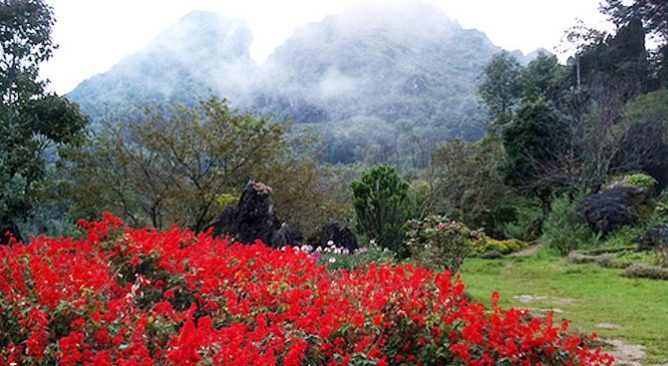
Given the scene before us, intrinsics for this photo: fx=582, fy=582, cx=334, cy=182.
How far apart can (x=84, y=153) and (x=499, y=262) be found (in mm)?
9074

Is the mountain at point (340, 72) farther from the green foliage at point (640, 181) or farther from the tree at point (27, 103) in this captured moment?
the tree at point (27, 103)

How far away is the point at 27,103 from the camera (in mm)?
10422

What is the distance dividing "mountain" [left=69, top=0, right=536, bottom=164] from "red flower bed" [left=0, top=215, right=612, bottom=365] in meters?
40.4

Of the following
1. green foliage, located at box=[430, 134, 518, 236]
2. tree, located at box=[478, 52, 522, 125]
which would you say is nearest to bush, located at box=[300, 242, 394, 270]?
green foliage, located at box=[430, 134, 518, 236]

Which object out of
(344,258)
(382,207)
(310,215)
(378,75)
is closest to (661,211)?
(382,207)

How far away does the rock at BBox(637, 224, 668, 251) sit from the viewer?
10425 millimetres

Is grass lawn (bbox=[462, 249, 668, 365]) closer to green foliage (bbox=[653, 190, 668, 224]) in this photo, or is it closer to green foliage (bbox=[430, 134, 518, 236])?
green foliage (bbox=[653, 190, 668, 224])

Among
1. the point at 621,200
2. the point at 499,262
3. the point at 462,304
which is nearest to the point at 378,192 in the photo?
the point at 499,262

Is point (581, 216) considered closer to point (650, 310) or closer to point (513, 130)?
point (513, 130)

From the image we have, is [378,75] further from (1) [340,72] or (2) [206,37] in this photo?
(2) [206,37]

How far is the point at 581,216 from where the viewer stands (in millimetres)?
14602

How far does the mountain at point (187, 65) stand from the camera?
56500 millimetres

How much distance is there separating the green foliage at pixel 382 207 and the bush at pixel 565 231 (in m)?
4.40

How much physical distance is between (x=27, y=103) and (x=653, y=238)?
12.0m
